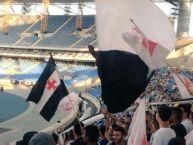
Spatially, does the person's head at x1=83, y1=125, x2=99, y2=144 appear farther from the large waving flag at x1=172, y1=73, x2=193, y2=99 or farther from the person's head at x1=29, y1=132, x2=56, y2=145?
the large waving flag at x1=172, y1=73, x2=193, y2=99

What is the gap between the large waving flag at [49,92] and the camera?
5.97 meters

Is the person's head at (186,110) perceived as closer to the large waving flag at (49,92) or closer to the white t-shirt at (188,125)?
the white t-shirt at (188,125)

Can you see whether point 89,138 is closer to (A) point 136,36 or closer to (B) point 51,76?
(A) point 136,36

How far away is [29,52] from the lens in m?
44.2

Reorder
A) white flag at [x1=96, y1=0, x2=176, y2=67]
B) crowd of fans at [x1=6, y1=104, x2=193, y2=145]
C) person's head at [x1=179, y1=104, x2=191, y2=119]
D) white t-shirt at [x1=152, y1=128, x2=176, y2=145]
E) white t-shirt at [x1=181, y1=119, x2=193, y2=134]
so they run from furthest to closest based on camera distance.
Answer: person's head at [x1=179, y1=104, x2=191, y2=119] → white t-shirt at [x1=181, y1=119, x2=193, y2=134] → white t-shirt at [x1=152, y1=128, x2=176, y2=145] → crowd of fans at [x1=6, y1=104, x2=193, y2=145] → white flag at [x1=96, y1=0, x2=176, y2=67]

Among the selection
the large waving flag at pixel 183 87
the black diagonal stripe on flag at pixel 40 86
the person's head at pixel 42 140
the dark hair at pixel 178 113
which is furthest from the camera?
the black diagonal stripe on flag at pixel 40 86

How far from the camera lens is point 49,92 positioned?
19.8 ft

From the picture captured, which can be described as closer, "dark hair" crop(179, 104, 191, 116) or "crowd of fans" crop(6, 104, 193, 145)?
"crowd of fans" crop(6, 104, 193, 145)

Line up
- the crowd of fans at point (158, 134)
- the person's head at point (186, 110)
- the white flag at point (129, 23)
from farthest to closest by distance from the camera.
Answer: the person's head at point (186, 110) → the crowd of fans at point (158, 134) → the white flag at point (129, 23)

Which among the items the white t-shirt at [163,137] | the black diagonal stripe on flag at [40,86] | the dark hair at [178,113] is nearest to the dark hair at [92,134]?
the white t-shirt at [163,137]

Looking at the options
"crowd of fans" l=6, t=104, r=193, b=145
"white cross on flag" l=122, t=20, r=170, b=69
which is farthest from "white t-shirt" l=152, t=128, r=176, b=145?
"white cross on flag" l=122, t=20, r=170, b=69

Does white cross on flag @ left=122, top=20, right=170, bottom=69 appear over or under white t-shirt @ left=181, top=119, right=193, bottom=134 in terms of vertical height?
over

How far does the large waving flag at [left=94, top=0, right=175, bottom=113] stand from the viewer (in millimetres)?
3293

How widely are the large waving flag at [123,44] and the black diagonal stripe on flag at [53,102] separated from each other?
98.2 inches
